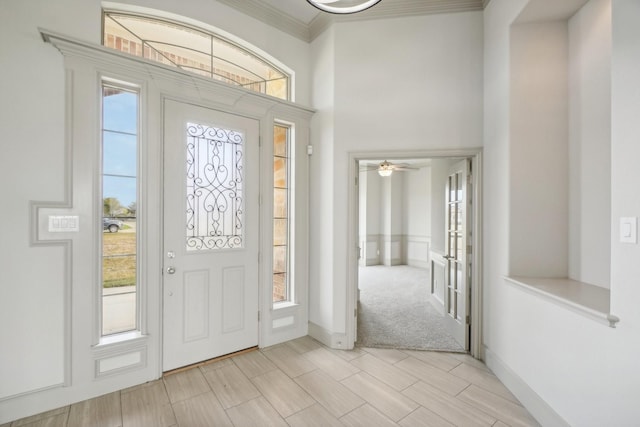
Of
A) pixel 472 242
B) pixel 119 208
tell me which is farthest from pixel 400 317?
pixel 119 208

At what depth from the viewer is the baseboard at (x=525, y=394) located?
1858 millimetres

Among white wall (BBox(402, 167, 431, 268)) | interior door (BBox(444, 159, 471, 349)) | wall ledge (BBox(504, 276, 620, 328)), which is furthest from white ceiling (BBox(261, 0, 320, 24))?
white wall (BBox(402, 167, 431, 268))

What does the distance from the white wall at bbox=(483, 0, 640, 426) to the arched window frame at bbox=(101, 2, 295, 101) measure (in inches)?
84.8

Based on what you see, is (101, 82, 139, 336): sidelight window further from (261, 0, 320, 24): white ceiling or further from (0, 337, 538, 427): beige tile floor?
(261, 0, 320, 24): white ceiling

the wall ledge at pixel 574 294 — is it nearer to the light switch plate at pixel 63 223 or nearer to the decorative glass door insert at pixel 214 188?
the decorative glass door insert at pixel 214 188

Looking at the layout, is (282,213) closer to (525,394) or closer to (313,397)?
(313,397)

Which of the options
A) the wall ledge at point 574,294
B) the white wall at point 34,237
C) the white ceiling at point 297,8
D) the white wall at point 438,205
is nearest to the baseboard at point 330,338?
the wall ledge at point 574,294

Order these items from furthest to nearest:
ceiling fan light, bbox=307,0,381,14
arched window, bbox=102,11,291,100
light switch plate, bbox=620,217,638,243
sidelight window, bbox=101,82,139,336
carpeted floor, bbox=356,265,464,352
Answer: carpeted floor, bbox=356,265,464,352 < arched window, bbox=102,11,291,100 < sidelight window, bbox=101,82,139,336 < ceiling fan light, bbox=307,0,381,14 < light switch plate, bbox=620,217,638,243

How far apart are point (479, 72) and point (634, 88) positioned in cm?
171

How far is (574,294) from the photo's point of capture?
1873mm

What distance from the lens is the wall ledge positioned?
154 cm

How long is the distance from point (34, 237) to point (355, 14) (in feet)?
11.6

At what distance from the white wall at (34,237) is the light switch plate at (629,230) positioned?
3.38 meters

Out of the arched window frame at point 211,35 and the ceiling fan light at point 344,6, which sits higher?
the arched window frame at point 211,35
